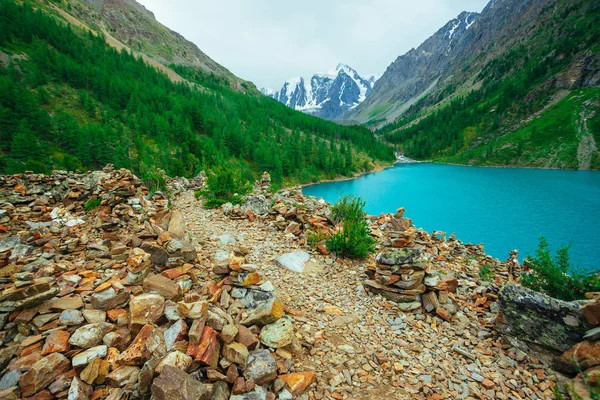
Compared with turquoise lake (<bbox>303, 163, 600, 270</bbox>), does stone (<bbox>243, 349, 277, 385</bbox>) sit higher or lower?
higher

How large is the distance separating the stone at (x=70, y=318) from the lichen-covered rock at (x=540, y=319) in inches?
416

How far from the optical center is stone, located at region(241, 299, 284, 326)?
19.8 feet

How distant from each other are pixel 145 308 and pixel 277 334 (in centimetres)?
304

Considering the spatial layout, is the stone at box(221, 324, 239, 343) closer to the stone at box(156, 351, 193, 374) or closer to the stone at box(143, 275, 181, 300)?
the stone at box(156, 351, 193, 374)

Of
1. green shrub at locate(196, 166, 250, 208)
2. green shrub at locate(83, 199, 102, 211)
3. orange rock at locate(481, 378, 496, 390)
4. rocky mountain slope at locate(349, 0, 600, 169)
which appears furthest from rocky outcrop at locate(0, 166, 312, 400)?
rocky mountain slope at locate(349, 0, 600, 169)

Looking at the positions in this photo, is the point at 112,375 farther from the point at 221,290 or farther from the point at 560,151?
the point at 560,151

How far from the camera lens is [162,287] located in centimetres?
630

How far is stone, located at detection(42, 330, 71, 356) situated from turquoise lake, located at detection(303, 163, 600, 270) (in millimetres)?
Answer: 28563

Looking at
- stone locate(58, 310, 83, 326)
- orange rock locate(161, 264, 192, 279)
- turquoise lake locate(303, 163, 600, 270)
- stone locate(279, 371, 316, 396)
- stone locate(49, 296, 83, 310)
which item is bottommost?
turquoise lake locate(303, 163, 600, 270)

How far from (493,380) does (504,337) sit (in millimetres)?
1622

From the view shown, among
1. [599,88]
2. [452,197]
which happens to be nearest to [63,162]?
[452,197]

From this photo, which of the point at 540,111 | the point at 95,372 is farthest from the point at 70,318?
the point at 540,111

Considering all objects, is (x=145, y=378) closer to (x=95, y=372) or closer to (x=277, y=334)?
(x=95, y=372)

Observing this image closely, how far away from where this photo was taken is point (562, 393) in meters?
5.23
